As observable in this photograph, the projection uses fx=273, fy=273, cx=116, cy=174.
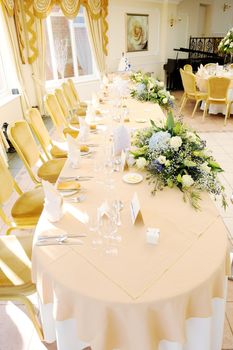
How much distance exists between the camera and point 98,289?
3.74 feet

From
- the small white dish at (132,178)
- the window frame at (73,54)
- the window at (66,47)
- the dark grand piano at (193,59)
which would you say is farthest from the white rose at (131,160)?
the dark grand piano at (193,59)

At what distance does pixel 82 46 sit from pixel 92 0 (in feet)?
3.82

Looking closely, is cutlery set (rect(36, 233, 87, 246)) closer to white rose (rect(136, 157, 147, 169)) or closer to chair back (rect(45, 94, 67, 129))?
white rose (rect(136, 157, 147, 169))

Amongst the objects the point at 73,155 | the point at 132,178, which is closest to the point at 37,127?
the point at 73,155

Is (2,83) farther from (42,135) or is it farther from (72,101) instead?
(42,135)

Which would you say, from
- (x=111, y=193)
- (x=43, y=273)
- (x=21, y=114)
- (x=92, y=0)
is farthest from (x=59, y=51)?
(x=43, y=273)

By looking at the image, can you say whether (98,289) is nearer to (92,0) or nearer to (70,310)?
(70,310)

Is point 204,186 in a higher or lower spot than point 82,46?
lower

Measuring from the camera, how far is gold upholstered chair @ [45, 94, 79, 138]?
370cm

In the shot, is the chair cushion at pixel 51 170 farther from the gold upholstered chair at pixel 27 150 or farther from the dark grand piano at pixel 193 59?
the dark grand piano at pixel 193 59

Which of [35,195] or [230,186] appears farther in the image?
[230,186]

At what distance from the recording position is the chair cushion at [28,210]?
2.20 m

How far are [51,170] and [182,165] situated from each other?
5.02ft

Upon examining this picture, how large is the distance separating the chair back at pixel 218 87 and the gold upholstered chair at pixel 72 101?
269 cm
